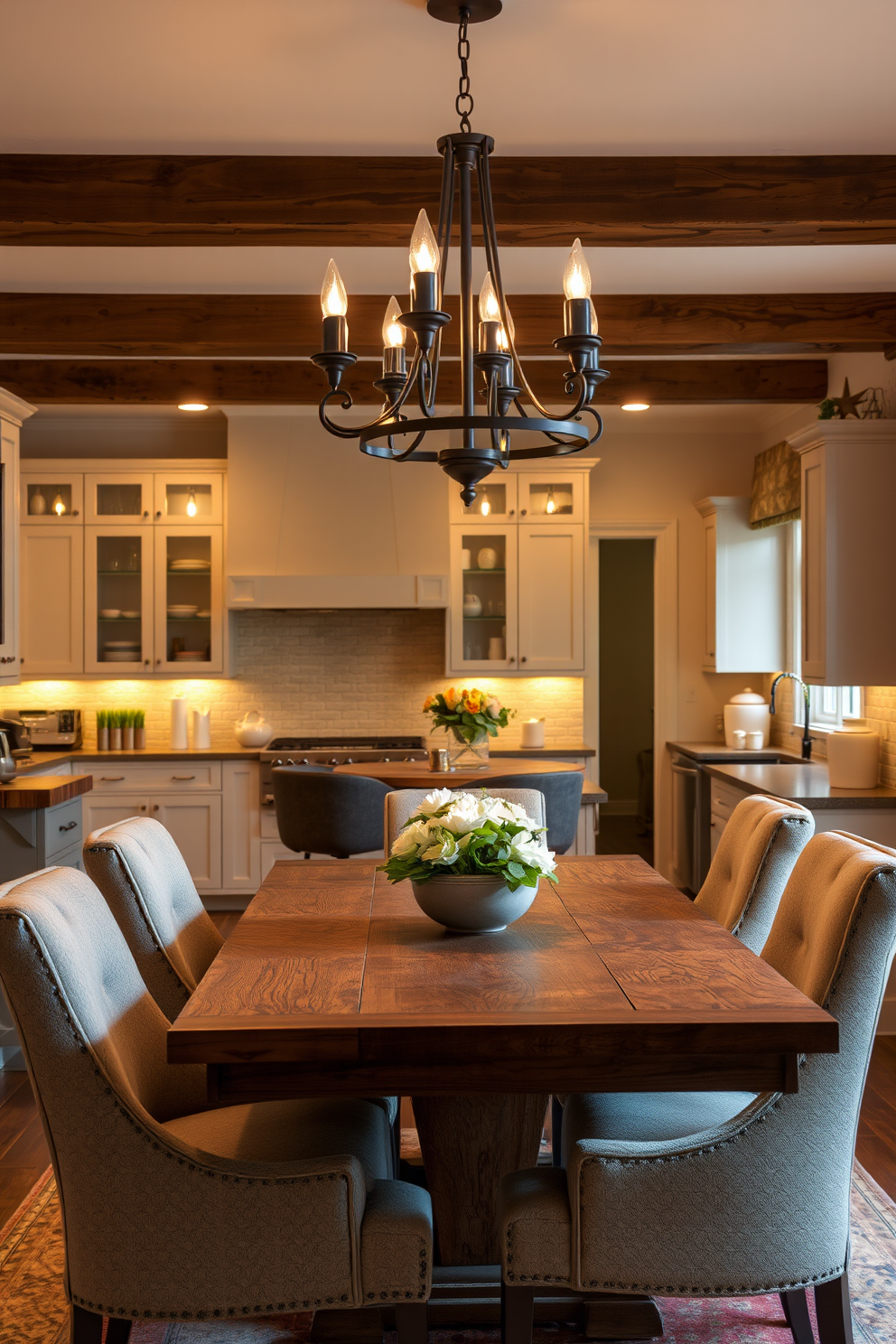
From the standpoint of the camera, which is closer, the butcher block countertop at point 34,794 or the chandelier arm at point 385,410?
the chandelier arm at point 385,410

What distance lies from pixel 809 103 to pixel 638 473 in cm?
390

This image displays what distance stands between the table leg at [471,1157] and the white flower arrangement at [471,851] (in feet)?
1.57

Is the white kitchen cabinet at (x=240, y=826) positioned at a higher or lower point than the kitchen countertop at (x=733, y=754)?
lower

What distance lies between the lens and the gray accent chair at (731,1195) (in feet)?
5.79

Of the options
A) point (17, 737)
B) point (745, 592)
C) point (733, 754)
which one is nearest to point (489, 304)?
point (17, 737)

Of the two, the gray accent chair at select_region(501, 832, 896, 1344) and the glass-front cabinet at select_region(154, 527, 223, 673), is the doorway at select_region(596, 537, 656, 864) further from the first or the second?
the gray accent chair at select_region(501, 832, 896, 1344)

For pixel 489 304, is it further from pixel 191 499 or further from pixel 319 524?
pixel 191 499

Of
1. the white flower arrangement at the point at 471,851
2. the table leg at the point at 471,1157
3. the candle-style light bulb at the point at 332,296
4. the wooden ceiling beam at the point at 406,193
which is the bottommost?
the table leg at the point at 471,1157

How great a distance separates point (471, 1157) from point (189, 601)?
468 cm

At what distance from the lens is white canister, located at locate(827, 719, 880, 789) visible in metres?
4.43

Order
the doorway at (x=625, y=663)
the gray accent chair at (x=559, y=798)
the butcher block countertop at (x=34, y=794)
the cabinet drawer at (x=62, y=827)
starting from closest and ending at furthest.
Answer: the butcher block countertop at (x=34, y=794), the cabinet drawer at (x=62, y=827), the gray accent chair at (x=559, y=798), the doorway at (x=625, y=663)

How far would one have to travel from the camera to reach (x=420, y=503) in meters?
6.34

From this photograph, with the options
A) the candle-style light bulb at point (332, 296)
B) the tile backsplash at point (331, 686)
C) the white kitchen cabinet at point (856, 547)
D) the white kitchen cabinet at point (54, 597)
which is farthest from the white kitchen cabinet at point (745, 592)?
the candle-style light bulb at point (332, 296)

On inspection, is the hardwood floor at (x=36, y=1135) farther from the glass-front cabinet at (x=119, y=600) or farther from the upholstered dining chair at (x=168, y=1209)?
the glass-front cabinet at (x=119, y=600)
